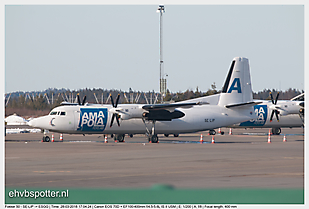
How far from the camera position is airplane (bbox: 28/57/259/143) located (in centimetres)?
3528

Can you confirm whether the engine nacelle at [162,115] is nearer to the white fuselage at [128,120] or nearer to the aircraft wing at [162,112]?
the aircraft wing at [162,112]

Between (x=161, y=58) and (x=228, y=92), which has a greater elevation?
(x=161, y=58)

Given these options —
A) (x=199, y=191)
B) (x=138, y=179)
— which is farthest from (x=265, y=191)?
(x=138, y=179)

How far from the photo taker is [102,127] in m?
36.2

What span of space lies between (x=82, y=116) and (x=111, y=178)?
70.0 feet

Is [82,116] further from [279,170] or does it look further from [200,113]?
[279,170]

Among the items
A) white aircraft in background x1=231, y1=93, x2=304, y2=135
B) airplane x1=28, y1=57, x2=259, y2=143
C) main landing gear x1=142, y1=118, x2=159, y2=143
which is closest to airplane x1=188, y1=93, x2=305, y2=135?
white aircraft in background x1=231, y1=93, x2=304, y2=135

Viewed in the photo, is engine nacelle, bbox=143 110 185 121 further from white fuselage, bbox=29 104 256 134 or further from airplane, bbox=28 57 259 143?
white fuselage, bbox=29 104 256 134

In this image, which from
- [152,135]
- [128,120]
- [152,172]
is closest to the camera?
[152,172]

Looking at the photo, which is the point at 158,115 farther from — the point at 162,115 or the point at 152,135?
the point at 152,135

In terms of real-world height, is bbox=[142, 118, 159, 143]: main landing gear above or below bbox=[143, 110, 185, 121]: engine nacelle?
below

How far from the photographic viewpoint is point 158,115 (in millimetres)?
36938

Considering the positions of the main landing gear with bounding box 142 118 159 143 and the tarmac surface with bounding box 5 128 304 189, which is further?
the main landing gear with bounding box 142 118 159 143

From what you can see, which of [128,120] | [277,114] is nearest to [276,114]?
[277,114]
